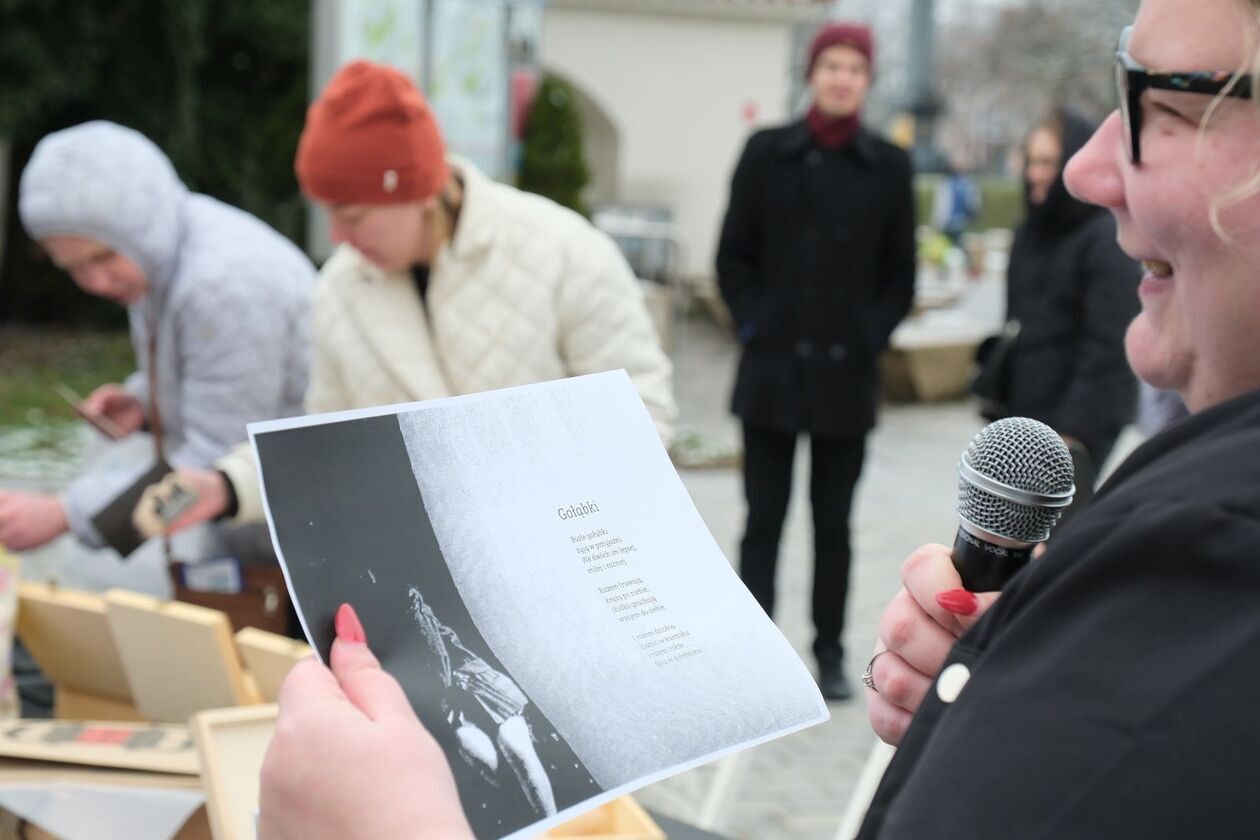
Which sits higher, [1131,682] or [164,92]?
[1131,682]

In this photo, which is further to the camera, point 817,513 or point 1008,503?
point 817,513

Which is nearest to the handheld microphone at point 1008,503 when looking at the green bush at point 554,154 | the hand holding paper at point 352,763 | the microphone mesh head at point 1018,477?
the microphone mesh head at point 1018,477

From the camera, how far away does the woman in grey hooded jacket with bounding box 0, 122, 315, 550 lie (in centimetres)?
300

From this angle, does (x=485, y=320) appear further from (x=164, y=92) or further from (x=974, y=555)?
(x=164, y=92)

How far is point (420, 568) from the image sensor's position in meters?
1.00

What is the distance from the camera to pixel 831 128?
4410 mm

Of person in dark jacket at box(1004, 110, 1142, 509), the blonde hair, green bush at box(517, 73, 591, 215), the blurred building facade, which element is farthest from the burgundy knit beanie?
the blurred building facade

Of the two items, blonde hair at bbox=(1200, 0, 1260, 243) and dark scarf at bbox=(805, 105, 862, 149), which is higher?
blonde hair at bbox=(1200, 0, 1260, 243)

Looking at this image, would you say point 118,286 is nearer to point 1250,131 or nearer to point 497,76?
point 1250,131

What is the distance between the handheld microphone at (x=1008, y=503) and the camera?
104 cm

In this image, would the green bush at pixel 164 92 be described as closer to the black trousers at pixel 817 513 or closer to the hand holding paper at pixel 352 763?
the black trousers at pixel 817 513

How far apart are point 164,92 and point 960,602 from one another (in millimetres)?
12645

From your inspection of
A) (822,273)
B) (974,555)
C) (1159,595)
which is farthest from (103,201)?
(1159,595)

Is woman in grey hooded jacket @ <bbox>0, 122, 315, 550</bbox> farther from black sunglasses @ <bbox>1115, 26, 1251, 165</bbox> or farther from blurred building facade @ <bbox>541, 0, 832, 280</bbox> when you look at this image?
blurred building facade @ <bbox>541, 0, 832, 280</bbox>
